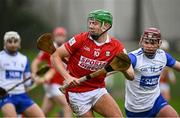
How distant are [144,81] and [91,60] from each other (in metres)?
0.89

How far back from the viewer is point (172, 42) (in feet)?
75.0

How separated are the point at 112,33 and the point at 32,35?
2.28 meters

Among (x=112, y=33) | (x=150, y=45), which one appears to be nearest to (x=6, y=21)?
(x=112, y=33)

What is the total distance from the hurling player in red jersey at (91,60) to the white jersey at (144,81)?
453 mm

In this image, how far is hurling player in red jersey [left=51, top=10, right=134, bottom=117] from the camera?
32.8ft

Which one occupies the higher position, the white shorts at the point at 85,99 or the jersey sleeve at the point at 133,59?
the jersey sleeve at the point at 133,59

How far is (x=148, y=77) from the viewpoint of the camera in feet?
34.4

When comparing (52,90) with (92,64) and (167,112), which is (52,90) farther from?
(92,64)

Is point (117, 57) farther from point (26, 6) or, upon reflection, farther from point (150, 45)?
point (26, 6)

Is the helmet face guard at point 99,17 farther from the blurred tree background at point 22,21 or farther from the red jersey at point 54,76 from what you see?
the blurred tree background at point 22,21

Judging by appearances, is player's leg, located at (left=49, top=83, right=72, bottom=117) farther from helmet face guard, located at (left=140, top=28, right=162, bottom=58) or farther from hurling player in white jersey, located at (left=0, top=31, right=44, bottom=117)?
helmet face guard, located at (left=140, top=28, right=162, bottom=58)

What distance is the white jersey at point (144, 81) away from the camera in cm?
1045

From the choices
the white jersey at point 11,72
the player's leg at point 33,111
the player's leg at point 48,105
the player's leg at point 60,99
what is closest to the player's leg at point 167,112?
the player's leg at point 33,111

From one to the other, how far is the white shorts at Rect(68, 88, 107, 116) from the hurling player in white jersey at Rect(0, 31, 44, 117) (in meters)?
1.88
